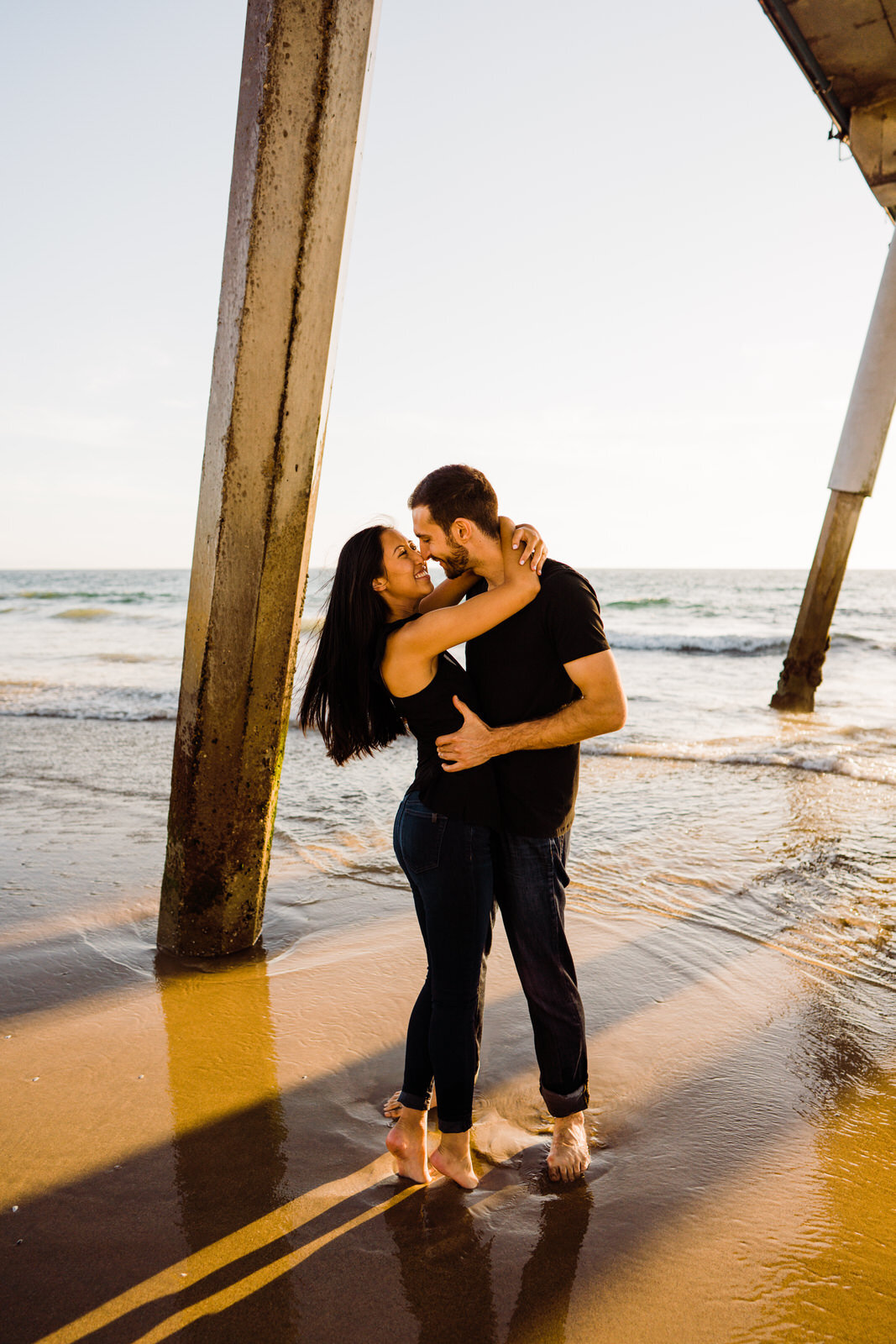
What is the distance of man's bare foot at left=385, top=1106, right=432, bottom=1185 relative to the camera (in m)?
2.39

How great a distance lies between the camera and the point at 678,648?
22.4 metres

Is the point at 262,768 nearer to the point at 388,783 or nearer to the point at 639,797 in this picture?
the point at 388,783

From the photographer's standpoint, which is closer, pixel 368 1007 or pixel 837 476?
pixel 368 1007

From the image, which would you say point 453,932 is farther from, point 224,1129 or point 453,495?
point 453,495

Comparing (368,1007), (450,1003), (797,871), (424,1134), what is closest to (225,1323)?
(424,1134)

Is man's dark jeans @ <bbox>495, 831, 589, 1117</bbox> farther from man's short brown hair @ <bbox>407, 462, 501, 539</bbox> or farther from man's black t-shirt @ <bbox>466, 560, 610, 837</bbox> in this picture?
man's short brown hair @ <bbox>407, 462, 501, 539</bbox>

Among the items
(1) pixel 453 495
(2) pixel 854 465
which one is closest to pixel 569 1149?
(1) pixel 453 495

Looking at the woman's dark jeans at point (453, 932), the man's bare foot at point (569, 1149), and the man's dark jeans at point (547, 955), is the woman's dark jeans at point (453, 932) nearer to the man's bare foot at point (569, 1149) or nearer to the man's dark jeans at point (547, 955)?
the man's dark jeans at point (547, 955)

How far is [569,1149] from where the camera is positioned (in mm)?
2451

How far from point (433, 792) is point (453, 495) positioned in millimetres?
838

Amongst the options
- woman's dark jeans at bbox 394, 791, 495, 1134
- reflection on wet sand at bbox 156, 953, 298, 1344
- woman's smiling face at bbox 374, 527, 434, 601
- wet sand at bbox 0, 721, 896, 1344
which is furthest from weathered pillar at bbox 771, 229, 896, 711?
woman's dark jeans at bbox 394, 791, 495, 1134

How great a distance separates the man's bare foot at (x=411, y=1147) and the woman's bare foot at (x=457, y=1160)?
0.15ft

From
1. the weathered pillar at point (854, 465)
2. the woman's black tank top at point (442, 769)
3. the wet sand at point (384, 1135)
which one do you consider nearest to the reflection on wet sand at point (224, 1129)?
the wet sand at point (384, 1135)

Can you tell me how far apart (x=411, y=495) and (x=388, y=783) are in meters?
4.45
